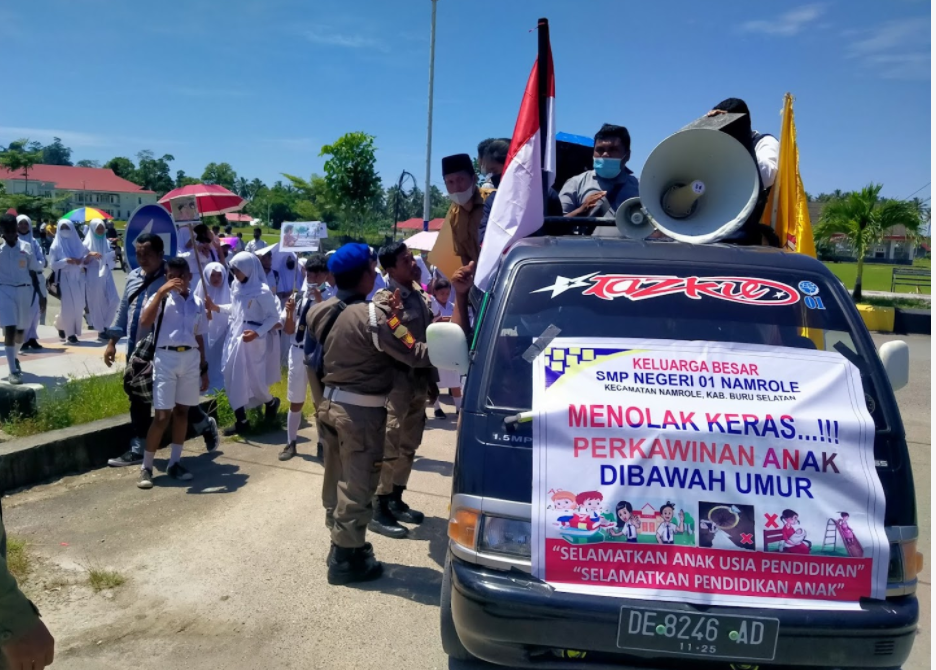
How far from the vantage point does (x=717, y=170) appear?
14.0 ft

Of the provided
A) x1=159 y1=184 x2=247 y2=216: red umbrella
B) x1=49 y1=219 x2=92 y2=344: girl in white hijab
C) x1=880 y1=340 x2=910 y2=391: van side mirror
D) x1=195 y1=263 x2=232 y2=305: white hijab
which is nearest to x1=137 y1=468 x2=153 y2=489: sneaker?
x1=195 y1=263 x2=232 y2=305: white hijab

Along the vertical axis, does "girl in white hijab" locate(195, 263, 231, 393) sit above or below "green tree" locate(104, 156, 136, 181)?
below

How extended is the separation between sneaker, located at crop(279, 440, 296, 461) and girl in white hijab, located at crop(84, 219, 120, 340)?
281 inches

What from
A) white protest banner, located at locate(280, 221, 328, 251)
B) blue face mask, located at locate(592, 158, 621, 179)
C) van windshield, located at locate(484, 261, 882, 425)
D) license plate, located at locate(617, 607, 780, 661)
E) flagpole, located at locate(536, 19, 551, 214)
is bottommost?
license plate, located at locate(617, 607, 780, 661)

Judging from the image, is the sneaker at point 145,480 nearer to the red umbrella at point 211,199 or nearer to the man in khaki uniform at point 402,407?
the man in khaki uniform at point 402,407

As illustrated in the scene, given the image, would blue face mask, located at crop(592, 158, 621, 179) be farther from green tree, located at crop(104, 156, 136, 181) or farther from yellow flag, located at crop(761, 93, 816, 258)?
green tree, located at crop(104, 156, 136, 181)

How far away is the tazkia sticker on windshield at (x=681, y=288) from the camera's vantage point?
3.38 metres

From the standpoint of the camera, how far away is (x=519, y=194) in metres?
4.41

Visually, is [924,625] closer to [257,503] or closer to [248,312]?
[257,503]

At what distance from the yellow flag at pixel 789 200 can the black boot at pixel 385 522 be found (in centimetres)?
320

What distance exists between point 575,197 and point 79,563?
14.4 ft

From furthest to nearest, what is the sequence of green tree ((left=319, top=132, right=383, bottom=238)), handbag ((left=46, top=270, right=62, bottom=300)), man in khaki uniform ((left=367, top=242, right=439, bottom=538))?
green tree ((left=319, top=132, right=383, bottom=238))
handbag ((left=46, top=270, right=62, bottom=300))
man in khaki uniform ((left=367, top=242, right=439, bottom=538))

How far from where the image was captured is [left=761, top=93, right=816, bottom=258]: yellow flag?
4.77 meters

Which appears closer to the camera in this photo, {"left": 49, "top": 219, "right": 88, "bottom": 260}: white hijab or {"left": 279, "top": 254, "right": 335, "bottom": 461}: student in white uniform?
{"left": 279, "top": 254, "right": 335, "bottom": 461}: student in white uniform
